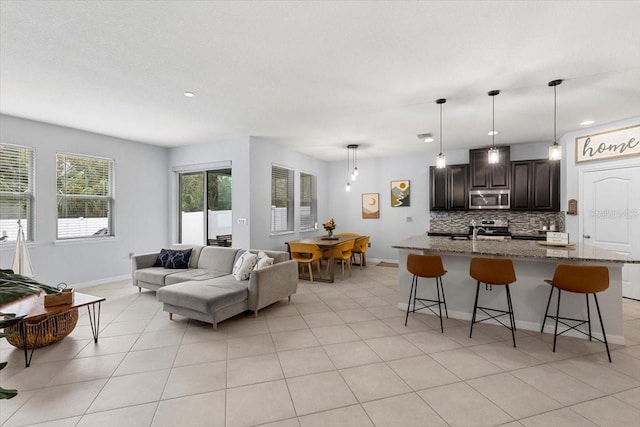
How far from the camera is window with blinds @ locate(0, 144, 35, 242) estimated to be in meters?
4.41

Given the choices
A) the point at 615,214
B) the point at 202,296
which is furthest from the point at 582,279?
the point at 202,296

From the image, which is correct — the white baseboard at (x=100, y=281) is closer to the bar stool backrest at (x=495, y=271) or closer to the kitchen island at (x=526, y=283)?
the kitchen island at (x=526, y=283)

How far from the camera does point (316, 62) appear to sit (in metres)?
2.84

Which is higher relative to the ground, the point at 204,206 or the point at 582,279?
the point at 204,206

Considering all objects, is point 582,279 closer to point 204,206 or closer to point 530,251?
point 530,251

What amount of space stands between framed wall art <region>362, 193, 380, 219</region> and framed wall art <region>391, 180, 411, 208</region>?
433mm

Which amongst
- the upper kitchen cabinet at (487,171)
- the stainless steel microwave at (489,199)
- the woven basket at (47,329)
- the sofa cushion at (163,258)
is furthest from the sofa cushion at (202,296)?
the upper kitchen cabinet at (487,171)

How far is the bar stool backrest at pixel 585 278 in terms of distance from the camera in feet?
9.16

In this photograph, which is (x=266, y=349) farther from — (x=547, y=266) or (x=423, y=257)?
(x=547, y=266)

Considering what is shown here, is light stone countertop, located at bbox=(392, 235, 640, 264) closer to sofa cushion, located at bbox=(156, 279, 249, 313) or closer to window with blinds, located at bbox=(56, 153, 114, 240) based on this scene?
sofa cushion, located at bbox=(156, 279, 249, 313)

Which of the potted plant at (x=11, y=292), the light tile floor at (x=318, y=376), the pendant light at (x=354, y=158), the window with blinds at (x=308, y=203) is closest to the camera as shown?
the potted plant at (x=11, y=292)

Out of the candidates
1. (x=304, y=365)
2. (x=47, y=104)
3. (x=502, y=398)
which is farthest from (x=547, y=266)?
(x=47, y=104)

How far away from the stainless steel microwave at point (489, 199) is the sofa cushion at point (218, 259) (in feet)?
16.2

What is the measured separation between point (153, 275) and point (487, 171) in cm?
655
